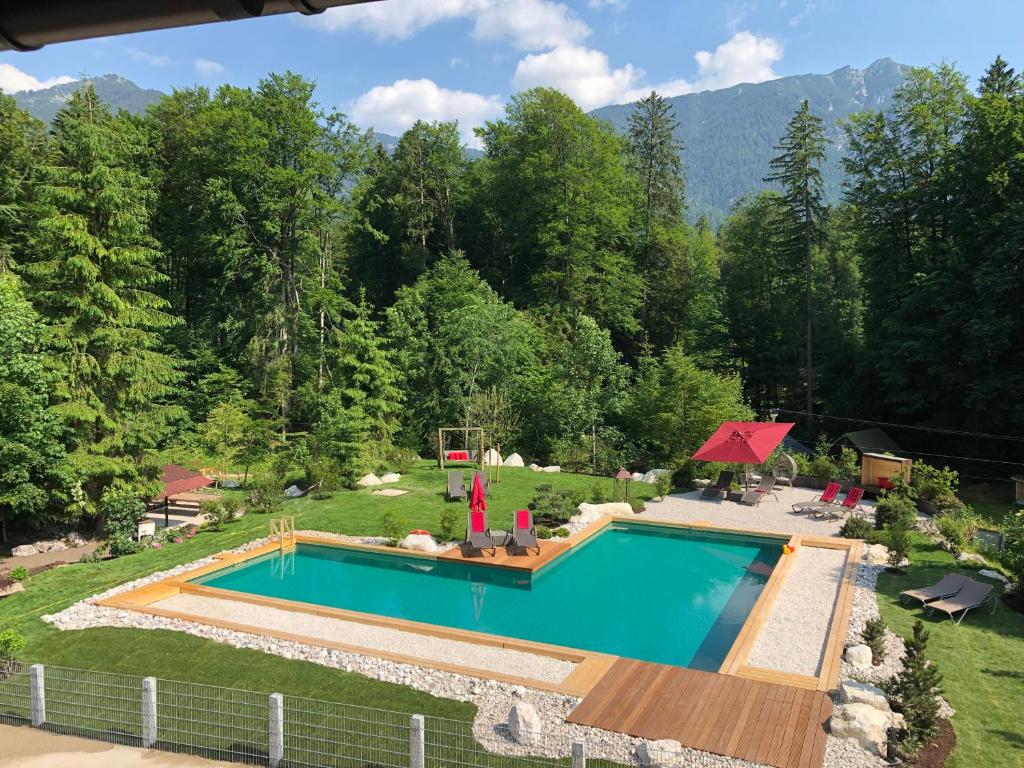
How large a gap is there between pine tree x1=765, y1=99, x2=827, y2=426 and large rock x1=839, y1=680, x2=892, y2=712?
23717 millimetres

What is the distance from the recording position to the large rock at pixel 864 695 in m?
7.19

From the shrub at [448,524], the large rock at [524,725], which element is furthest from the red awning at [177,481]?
the large rock at [524,725]

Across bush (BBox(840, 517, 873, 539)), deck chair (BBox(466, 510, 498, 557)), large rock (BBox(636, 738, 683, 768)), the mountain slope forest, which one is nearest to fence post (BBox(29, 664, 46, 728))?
large rock (BBox(636, 738, 683, 768))

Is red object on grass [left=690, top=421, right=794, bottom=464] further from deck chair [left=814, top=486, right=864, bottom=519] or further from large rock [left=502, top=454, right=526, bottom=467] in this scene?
large rock [left=502, top=454, right=526, bottom=467]

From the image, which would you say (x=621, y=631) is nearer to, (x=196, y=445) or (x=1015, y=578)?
(x=1015, y=578)

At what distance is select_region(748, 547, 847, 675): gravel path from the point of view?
914 centimetres

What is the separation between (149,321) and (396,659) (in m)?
10.3

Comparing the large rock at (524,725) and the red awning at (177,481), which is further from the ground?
the red awning at (177,481)

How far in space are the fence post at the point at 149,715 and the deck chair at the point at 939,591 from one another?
10463 mm

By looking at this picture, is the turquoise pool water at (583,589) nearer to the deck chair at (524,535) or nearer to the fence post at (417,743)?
the deck chair at (524,535)

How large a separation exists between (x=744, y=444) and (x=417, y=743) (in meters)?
13.2

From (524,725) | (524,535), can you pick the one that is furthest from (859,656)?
(524,535)

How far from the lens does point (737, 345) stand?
3359 cm

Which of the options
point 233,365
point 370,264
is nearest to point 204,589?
point 233,365
